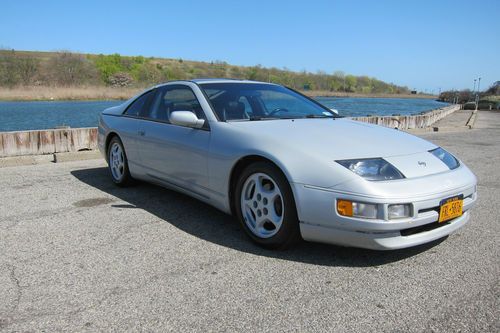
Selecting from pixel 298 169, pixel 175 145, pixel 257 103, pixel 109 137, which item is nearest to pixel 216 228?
pixel 175 145

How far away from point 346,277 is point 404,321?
1.95 ft

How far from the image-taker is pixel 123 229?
12.6ft

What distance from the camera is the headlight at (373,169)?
2.92 m

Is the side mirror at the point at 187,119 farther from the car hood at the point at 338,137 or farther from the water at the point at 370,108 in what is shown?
the water at the point at 370,108

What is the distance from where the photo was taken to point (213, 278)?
2.85 metres

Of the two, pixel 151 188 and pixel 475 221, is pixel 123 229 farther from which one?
pixel 475 221

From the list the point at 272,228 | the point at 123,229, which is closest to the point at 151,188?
the point at 123,229

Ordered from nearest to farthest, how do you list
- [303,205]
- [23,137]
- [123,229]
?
[303,205], [123,229], [23,137]

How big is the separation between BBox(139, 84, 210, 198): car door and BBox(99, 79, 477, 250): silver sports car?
11 mm

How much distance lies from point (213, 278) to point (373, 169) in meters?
1.32

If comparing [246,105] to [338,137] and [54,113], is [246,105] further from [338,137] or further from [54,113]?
[54,113]

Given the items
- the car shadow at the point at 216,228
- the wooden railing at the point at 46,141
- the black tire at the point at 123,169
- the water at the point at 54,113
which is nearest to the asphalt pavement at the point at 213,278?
the car shadow at the point at 216,228

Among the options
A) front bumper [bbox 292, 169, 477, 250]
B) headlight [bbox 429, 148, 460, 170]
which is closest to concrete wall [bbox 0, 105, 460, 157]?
front bumper [bbox 292, 169, 477, 250]

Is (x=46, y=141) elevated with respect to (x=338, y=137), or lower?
lower
